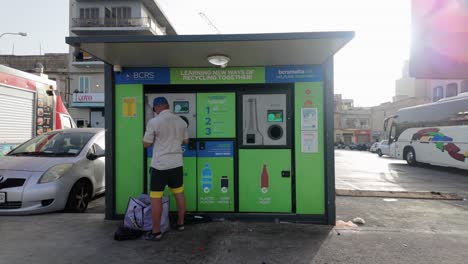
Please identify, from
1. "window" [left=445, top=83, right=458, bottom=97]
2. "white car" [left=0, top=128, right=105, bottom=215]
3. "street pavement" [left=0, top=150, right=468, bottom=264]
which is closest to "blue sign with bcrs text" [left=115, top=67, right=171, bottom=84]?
"white car" [left=0, top=128, right=105, bottom=215]

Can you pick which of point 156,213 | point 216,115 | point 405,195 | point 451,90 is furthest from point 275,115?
point 451,90

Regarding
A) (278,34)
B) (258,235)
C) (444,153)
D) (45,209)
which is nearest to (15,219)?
(45,209)

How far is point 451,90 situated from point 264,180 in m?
39.0

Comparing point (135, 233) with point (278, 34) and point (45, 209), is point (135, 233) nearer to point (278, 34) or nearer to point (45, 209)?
point (45, 209)

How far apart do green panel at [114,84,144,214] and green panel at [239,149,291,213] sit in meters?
1.57

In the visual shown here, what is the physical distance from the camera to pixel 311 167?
4770 mm

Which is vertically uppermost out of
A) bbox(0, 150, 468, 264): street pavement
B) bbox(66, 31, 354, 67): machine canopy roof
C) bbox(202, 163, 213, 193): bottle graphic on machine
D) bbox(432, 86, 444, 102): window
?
bbox(432, 86, 444, 102): window

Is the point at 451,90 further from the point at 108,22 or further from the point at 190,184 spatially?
the point at 190,184

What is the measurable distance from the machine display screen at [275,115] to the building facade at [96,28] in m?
30.4

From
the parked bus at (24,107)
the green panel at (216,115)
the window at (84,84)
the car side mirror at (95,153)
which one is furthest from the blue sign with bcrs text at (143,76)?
the window at (84,84)

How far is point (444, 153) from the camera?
1395 centimetres

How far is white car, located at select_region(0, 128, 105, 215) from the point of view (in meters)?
5.00

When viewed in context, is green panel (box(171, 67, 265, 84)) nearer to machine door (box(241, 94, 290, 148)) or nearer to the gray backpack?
machine door (box(241, 94, 290, 148))

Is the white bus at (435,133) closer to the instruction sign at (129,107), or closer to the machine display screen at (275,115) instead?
the machine display screen at (275,115)
